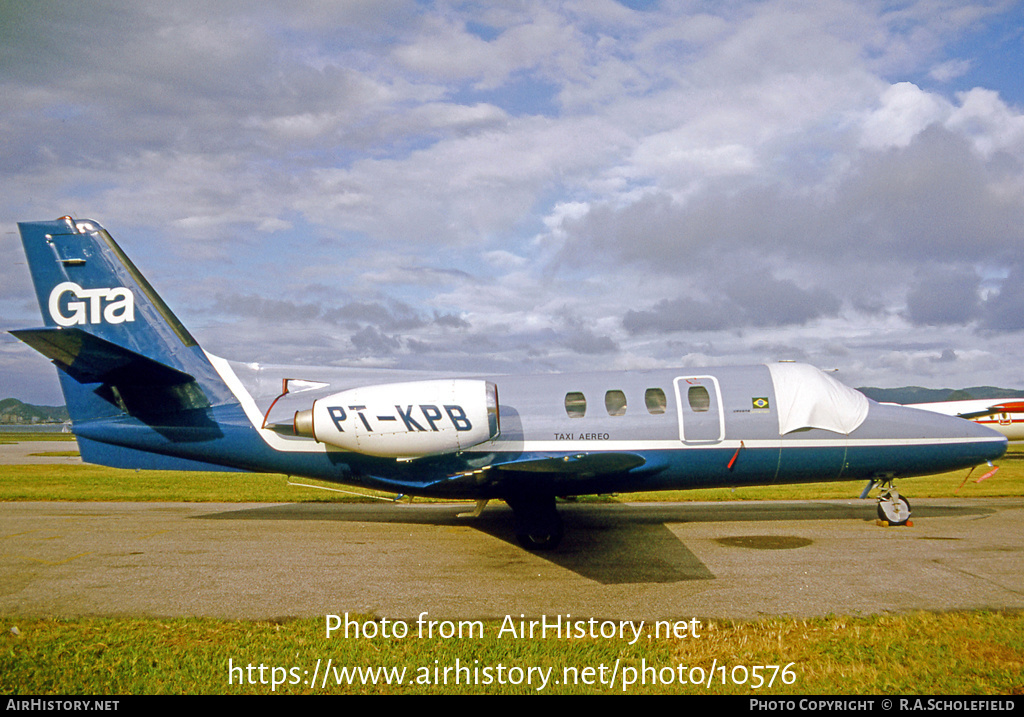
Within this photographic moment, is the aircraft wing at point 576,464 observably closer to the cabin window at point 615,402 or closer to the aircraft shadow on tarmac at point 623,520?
the aircraft shadow on tarmac at point 623,520

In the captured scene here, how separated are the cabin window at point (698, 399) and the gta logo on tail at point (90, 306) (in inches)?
398

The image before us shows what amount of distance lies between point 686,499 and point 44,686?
48.1 feet

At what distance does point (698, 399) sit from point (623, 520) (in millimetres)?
3470

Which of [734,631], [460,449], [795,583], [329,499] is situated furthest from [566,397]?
[329,499]

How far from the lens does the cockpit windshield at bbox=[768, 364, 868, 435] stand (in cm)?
1095

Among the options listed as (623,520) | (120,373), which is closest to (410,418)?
(120,373)

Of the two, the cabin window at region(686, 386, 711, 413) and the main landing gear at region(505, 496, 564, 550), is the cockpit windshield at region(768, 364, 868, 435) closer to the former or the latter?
the cabin window at region(686, 386, 711, 413)

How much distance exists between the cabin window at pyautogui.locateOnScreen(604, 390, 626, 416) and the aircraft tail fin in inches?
266

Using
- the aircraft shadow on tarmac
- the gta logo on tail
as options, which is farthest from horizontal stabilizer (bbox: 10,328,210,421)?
the aircraft shadow on tarmac

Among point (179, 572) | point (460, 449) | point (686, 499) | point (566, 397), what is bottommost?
point (686, 499)

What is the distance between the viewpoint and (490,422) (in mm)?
9680
